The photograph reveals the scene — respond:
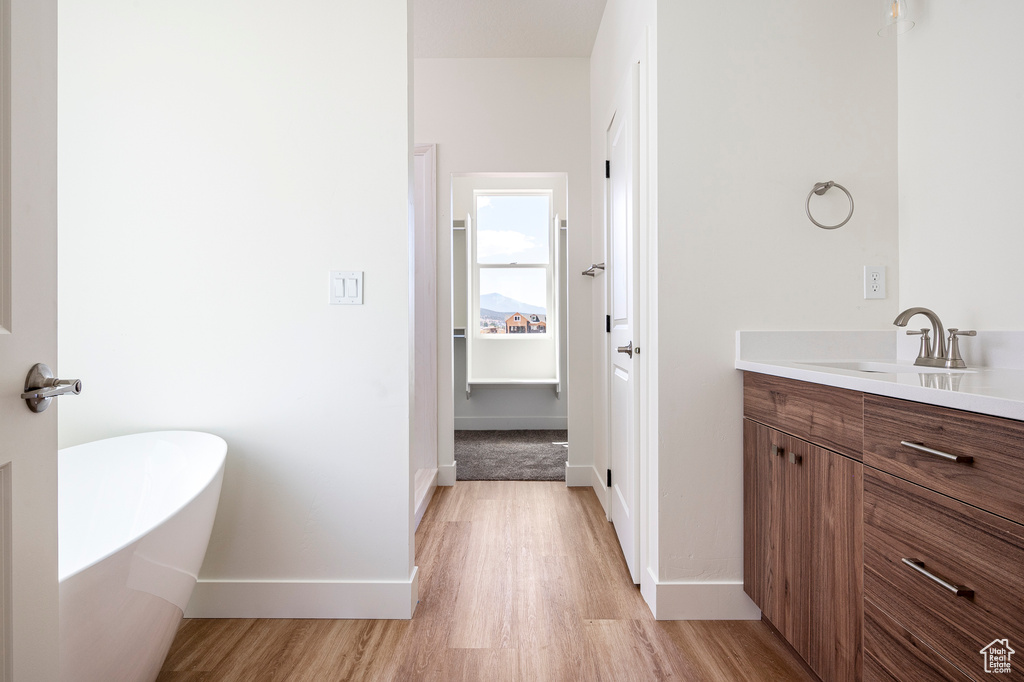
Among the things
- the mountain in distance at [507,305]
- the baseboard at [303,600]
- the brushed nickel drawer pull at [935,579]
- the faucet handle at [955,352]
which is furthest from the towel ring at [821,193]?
the mountain in distance at [507,305]

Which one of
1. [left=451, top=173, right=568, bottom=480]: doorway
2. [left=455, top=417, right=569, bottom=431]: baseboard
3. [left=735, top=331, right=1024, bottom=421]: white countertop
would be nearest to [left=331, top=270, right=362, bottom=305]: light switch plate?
[left=735, top=331, right=1024, bottom=421]: white countertop

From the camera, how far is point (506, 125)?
10.4 ft

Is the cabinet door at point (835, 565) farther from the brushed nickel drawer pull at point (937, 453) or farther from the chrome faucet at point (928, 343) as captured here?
the chrome faucet at point (928, 343)

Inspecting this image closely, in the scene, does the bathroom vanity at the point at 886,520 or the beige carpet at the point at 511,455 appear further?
the beige carpet at the point at 511,455

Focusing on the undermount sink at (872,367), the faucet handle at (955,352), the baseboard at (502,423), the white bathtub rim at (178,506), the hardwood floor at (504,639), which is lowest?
the hardwood floor at (504,639)

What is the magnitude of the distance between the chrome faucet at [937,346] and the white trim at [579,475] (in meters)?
1.94

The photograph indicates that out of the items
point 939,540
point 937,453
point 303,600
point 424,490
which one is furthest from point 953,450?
point 424,490

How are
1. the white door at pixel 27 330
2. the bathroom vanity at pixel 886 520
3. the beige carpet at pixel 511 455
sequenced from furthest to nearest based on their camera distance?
the beige carpet at pixel 511 455
the bathroom vanity at pixel 886 520
the white door at pixel 27 330

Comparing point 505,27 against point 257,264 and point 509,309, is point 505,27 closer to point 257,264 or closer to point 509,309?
point 257,264

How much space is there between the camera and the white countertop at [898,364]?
863mm

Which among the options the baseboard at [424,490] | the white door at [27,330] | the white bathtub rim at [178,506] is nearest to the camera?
the white door at [27,330]

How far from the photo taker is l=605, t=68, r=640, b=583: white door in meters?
1.95

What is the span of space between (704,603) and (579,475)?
1508 millimetres

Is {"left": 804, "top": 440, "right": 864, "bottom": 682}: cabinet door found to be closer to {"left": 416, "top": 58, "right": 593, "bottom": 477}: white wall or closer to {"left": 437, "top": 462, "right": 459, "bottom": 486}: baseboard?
{"left": 416, "top": 58, "right": 593, "bottom": 477}: white wall
